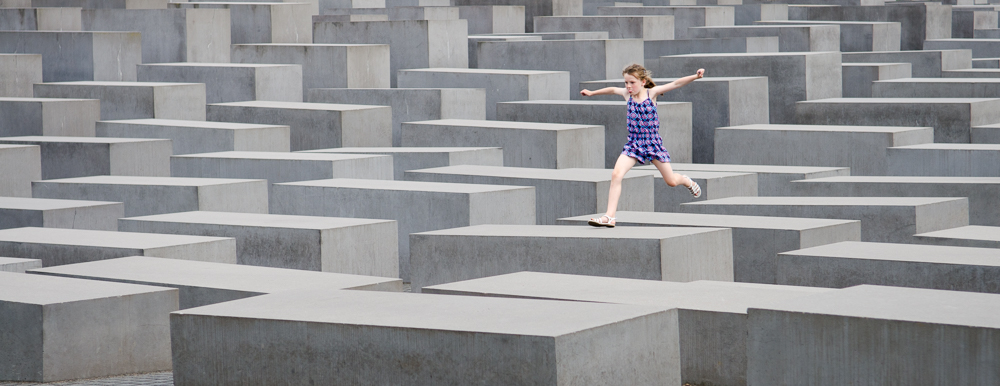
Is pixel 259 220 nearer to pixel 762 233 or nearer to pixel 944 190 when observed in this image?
pixel 762 233


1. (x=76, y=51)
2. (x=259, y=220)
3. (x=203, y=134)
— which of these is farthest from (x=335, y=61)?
(x=259, y=220)

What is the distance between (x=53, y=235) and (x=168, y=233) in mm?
918

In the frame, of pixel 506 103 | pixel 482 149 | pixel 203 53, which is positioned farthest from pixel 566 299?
pixel 203 53

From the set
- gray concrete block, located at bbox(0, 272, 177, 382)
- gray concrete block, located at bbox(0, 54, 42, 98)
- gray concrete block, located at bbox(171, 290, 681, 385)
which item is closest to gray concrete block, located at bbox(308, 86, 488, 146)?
gray concrete block, located at bbox(0, 54, 42, 98)

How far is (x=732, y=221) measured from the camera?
945 cm

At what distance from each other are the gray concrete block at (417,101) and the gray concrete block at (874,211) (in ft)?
19.7

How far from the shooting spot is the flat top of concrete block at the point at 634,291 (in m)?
6.48

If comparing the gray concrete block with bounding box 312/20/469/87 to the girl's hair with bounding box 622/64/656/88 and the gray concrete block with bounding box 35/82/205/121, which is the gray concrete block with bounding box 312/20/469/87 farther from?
the girl's hair with bounding box 622/64/656/88

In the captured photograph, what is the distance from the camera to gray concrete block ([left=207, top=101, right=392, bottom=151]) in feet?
48.6

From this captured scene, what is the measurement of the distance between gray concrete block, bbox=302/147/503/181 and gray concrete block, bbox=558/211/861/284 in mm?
3700

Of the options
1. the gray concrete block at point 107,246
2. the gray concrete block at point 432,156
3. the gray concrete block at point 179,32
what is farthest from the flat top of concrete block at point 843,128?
the gray concrete block at point 179,32

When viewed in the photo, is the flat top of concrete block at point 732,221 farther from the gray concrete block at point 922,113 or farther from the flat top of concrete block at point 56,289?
the gray concrete block at point 922,113

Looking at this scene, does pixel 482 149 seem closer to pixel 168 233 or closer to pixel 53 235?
pixel 168 233

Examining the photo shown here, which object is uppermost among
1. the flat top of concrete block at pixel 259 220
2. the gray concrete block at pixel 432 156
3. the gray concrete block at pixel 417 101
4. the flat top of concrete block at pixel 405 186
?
the gray concrete block at pixel 417 101
